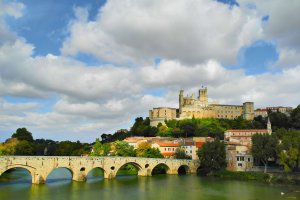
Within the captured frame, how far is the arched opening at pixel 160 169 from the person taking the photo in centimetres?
6200

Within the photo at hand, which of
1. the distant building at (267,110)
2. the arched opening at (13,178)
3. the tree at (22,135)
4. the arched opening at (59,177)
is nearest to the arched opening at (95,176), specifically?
the arched opening at (59,177)

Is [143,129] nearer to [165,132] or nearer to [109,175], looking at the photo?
[165,132]

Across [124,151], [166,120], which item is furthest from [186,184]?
[166,120]

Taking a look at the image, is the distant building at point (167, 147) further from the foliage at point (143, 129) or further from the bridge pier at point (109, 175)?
the foliage at point (143, 129)

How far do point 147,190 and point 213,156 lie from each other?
20.1m

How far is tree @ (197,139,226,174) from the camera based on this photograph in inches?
2301

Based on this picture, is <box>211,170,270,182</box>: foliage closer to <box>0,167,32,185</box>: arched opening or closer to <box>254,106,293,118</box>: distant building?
<box>0,167,32,185</box>: arched opening

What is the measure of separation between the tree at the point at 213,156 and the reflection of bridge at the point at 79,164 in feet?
16.3

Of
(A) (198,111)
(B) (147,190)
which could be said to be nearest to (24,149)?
(B) (147,190)

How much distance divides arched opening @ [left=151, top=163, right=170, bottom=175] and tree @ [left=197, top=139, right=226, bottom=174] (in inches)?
272

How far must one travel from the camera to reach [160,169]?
6303 cm

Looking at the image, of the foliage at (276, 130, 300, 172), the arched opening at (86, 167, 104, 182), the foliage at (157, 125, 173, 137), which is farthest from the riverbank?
the foliage at (157, 125, 173, 137)

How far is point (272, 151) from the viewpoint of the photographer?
52.6m

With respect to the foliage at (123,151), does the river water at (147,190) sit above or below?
below
